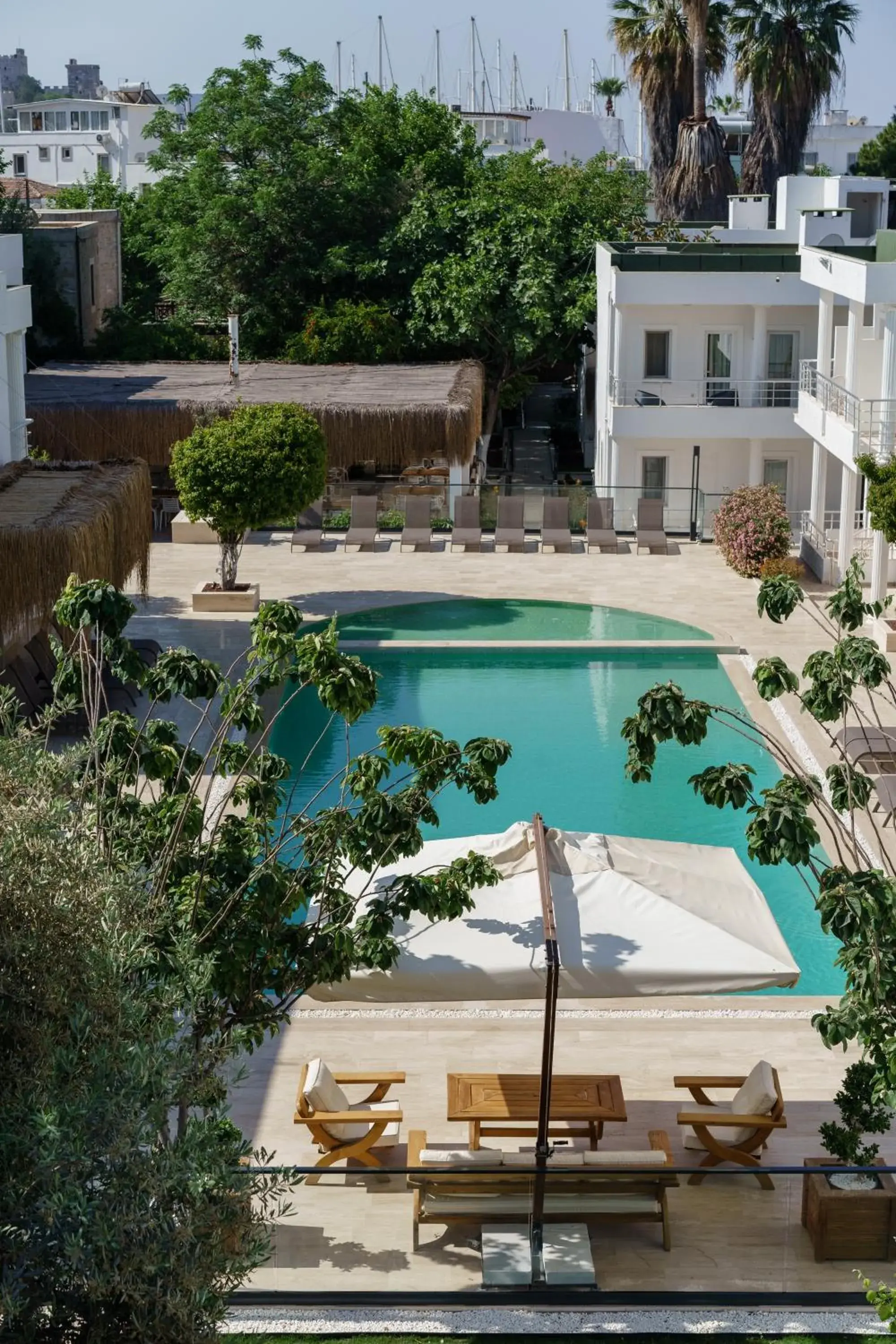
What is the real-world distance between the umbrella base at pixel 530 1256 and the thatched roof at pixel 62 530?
11023mm

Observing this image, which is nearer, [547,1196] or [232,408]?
[547,1196]

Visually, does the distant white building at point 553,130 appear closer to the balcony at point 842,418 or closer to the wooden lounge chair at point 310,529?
the wooden lounge chair at point 310,529

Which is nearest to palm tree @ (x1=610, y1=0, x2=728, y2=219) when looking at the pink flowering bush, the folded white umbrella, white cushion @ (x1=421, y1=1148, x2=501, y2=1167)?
the pink flowering bush

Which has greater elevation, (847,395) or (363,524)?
(847,395)

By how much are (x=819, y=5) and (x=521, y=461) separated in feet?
48.8

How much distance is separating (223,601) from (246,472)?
214cm

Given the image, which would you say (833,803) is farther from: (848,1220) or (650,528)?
(650,528)

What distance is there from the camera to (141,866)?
8.44 meters

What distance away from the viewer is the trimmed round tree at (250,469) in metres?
22.9

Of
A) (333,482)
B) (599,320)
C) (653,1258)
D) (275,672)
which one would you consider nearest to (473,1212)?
(653,1258)

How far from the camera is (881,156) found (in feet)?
222

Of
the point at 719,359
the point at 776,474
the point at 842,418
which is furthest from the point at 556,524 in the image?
the point at 842,418

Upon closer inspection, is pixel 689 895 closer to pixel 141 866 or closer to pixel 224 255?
pixel 141 866

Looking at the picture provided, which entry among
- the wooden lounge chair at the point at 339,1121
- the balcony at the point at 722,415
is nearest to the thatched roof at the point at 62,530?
the wooden lounge chair at the point at 339,1121
